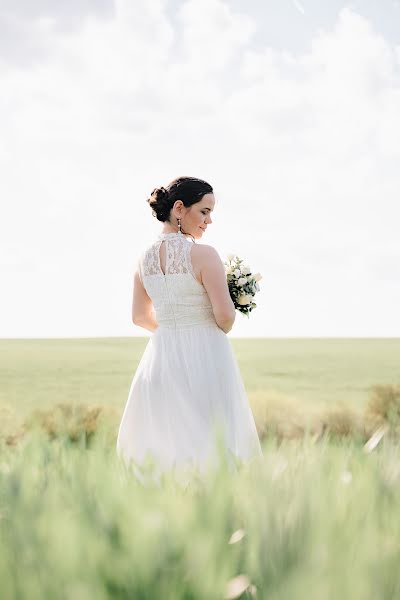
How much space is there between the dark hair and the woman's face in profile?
3 cm

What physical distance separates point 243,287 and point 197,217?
0.67 m

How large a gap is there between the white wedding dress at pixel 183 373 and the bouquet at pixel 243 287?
1.51 feet

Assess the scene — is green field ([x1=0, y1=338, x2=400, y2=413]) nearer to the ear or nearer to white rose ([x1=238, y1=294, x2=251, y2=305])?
white rose ([x1=238, y1=294, x2=251, y2=305])

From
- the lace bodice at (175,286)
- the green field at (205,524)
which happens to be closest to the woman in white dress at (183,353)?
the lace bodice at (175,286)

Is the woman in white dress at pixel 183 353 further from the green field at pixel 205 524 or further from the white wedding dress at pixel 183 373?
the green field at pixel 205 524

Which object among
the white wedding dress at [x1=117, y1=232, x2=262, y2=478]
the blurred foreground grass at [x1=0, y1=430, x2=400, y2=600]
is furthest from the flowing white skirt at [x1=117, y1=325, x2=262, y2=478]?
the blurred foreground grass at [x1=0, y1=430, x2=400, y2=600]

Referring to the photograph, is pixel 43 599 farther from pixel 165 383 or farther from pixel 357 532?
pixel 165 383

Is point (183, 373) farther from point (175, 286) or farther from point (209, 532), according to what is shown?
point (209, 532)

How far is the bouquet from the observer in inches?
183

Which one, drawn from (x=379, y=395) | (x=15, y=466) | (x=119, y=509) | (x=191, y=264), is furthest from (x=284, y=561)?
(x=379, y=395)

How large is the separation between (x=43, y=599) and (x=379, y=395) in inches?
488

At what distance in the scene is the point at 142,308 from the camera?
4.52m

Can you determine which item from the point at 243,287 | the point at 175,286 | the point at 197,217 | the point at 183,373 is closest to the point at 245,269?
the point at 243,287

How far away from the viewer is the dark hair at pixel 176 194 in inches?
167
